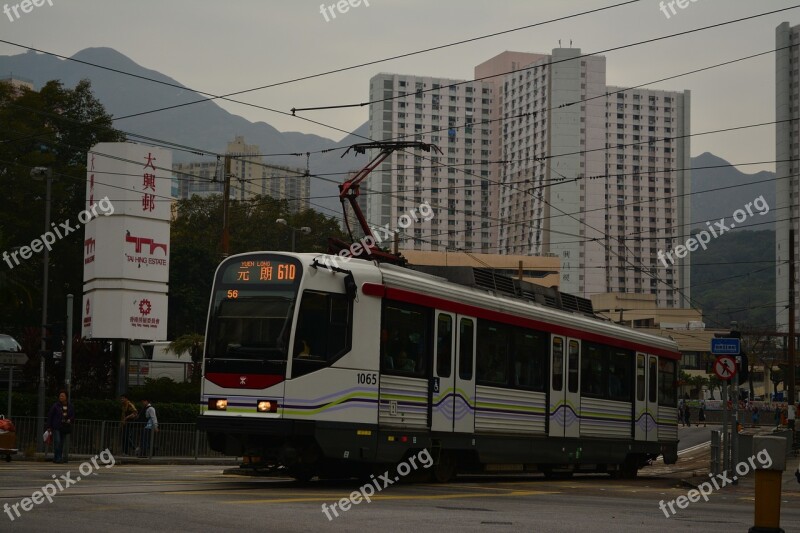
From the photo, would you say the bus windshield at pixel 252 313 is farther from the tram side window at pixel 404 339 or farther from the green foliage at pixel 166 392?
the green foliage at pixel 166 392

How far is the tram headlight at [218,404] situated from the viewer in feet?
57.9

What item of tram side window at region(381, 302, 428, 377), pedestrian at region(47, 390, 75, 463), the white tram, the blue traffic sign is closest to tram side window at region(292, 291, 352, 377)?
the white tram

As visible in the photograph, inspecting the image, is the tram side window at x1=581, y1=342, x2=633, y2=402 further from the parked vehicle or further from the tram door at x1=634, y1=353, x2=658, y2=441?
the parked vehicle

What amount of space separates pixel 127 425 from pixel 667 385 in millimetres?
13517

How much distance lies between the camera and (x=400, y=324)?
19.1 m

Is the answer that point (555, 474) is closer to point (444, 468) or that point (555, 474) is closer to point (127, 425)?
point (444, 468)

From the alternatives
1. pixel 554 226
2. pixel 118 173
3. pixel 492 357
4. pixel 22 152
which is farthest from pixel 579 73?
pixel 492 357

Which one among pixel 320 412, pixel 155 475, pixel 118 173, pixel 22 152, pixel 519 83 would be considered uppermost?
pixel 519 83

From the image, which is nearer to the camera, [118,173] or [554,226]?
[118,173]

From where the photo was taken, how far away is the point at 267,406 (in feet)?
57.0

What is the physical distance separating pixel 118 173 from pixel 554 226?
15165 centimetres

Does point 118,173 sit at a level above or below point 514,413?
above

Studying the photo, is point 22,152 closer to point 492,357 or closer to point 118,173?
point 118,173

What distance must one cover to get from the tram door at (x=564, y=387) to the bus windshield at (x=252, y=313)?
25.0 feet
